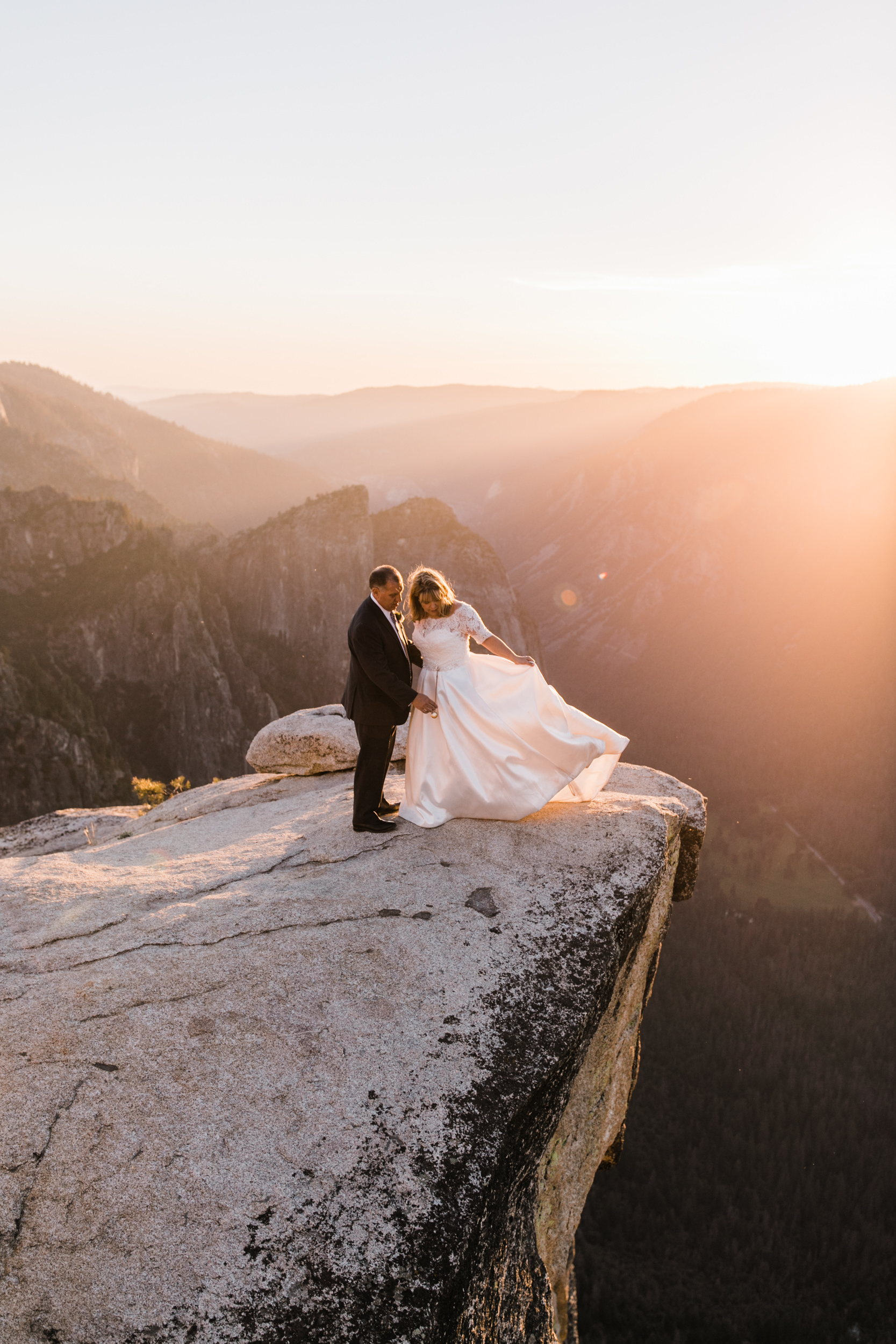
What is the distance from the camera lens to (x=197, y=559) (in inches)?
2141

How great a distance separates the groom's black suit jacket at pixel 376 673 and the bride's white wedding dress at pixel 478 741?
1.16 feet

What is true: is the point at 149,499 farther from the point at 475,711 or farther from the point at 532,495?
the point at 532,495

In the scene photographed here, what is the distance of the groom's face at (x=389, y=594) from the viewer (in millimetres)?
7156

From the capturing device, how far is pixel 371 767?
7625mm

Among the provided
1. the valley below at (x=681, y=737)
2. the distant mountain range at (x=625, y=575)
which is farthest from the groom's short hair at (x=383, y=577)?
the distant mountain range at (x=625, y=575)

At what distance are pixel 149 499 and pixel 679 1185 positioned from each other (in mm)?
69194

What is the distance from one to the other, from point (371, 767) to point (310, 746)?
5422 mm

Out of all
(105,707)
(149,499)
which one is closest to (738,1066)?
(105,707)

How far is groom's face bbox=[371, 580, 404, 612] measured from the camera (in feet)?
23.5

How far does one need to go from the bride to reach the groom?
239 millimetres

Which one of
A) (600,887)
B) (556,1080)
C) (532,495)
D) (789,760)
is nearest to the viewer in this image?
(556,1080)

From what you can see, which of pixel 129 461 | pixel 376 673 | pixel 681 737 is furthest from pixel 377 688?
pixel 129 461

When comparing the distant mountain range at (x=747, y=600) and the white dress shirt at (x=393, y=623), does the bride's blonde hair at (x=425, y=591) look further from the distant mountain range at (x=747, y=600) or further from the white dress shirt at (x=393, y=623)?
the distant mountain range at (x=747, y=600)

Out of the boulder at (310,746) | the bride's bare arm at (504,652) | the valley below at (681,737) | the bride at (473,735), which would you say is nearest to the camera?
the bride at (473,735)
